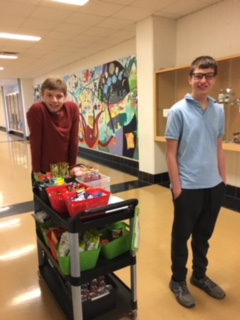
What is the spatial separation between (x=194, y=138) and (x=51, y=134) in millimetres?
999

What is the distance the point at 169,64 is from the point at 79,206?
138 inches

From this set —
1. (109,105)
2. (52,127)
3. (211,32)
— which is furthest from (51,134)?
(109,105)

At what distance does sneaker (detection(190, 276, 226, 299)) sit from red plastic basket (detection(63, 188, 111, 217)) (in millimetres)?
1006

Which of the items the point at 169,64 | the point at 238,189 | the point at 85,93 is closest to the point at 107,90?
the point at 85,93

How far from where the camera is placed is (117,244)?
153cm

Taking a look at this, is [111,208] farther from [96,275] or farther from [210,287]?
[210,287]

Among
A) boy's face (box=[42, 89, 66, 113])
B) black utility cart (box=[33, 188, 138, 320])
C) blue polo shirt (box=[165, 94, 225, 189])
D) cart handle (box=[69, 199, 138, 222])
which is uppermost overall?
boy's face (box=[42, 89, 66, 113])

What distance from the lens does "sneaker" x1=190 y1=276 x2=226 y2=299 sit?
183 centimetres

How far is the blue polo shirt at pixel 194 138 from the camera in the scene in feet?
5.28

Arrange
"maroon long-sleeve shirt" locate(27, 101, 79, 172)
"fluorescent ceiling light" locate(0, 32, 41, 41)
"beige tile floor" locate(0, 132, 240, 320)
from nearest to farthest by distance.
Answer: "beige tile floor" locate(0, 132, 240, 320)
"maroon long-sleeve shirt" locate(27, 101, 79, 172)
"fluorescent ceiling light" locate(0, 32, 41, 41)

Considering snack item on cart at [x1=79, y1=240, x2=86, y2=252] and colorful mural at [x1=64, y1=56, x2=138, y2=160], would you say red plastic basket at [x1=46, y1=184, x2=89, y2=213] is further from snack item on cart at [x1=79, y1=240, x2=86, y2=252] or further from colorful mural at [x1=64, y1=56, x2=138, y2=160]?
colorful mural at [x1=64, y1=56, x2=138, y2=160]

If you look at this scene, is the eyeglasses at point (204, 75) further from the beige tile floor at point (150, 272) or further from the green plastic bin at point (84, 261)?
the beige tile floor at point (150, 272)

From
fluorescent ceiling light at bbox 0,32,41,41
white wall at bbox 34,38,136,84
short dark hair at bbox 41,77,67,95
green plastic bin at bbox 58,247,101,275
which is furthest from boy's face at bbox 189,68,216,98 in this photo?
fluorescent ceiling light at bbox 0,32,41,41

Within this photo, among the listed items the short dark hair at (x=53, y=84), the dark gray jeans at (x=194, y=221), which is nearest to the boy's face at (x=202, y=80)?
the dark gray jeans at (x=194, y=221)
